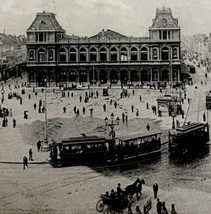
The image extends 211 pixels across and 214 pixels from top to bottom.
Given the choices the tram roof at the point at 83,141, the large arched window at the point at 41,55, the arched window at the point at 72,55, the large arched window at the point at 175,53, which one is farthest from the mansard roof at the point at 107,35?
the tram roof at the point at 83,141

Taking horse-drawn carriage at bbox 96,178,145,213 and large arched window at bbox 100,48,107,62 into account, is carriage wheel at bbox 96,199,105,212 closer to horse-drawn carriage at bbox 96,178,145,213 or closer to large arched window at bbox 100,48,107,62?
horse-drawn carriage at bbox 96,178,145,213

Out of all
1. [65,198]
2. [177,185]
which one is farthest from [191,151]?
[65,198]

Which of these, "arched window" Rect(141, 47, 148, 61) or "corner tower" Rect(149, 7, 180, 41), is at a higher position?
"corner tower" Rect(149, 7, 180, 41)

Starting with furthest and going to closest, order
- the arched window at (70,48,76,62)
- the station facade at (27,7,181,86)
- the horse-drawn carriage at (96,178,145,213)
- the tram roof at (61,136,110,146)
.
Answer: the arched window at (70,48,76,62) < the station facade at (27,7,181,86) < the tram roof at (61,136,110,146) < the horse-drawn carriage at (96,178,145,213)

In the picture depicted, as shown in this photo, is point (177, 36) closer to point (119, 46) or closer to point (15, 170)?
point (119, 46)

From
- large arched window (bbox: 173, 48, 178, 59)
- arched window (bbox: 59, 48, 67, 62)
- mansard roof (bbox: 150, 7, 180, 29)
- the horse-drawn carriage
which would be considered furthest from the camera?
arched window (bbox: 59, 48, 67, 62)

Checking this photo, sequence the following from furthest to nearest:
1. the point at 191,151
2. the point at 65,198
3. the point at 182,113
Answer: the point at 182,113, the point at 191,151, the point at 65,198

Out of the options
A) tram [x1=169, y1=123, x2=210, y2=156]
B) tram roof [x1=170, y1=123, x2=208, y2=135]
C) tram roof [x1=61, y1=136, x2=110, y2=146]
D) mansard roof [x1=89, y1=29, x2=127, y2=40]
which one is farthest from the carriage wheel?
mansard roof [x1=89, y1=29, x2=127, y2=40]
